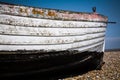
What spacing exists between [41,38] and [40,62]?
0.99 meters

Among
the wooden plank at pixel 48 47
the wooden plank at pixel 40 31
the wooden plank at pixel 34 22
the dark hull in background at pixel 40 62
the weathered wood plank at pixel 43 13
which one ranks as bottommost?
the dark hull in background at pixel 40 62

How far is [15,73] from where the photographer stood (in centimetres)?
556

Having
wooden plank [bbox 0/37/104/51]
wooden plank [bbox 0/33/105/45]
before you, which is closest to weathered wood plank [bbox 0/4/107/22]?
wooden plank [bbox 0/33/105/45]

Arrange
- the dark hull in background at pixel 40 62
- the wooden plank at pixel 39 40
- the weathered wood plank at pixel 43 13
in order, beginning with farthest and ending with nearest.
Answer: the dark hull in background at pixel 40 62 < the wooden plank at pixel 39 40 < the weathered wood plank at pixel 43 13

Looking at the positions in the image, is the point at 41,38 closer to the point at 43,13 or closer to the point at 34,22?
the point at 34,22

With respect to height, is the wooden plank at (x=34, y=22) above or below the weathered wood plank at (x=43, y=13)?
below

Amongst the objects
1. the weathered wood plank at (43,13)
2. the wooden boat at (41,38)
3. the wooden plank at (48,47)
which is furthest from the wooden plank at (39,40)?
the weathered wood plank at (43,13)

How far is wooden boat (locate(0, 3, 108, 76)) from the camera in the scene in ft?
16.9

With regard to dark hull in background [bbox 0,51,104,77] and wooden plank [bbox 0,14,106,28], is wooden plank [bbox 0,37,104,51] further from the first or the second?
wooden plank [bbox 0,14,106,28]

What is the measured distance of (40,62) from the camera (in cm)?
618

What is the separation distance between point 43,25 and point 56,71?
2.25 meters

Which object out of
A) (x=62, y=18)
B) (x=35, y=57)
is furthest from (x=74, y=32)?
(x=35, y=57)

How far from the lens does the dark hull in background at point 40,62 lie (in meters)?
5.34

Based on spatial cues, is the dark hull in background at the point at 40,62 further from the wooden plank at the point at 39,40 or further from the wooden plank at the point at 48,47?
the wooden plank at the point at 39,40
